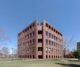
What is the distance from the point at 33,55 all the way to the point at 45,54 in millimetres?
6230

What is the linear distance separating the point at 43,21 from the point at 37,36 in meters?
8.39

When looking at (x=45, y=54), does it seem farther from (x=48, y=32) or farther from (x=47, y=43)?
(x=48, y=32)

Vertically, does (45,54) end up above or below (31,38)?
below

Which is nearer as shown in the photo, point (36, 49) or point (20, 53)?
point (36, 49)

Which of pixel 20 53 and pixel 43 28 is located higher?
pixel 43 28

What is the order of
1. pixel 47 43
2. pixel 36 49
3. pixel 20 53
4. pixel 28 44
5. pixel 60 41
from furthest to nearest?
pixel 60 41
pixel 20 53
pixel 28 44
pixel 47 43
pixel 36 49

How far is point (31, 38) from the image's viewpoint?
86312mm

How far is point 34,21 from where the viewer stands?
277 feet

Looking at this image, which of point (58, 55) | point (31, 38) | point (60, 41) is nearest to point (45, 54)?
point (31, 38)

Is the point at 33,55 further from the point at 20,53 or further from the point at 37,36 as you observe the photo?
the point at 20,53

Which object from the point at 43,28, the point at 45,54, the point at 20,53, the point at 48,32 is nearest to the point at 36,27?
the point at 43,28

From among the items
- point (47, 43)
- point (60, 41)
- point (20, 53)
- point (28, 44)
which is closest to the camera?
point (47, 43)

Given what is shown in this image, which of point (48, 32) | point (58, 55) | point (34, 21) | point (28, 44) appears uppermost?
point (34, 21)

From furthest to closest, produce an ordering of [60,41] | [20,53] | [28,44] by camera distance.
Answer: [60,41] → [20,53] → [28,44]
